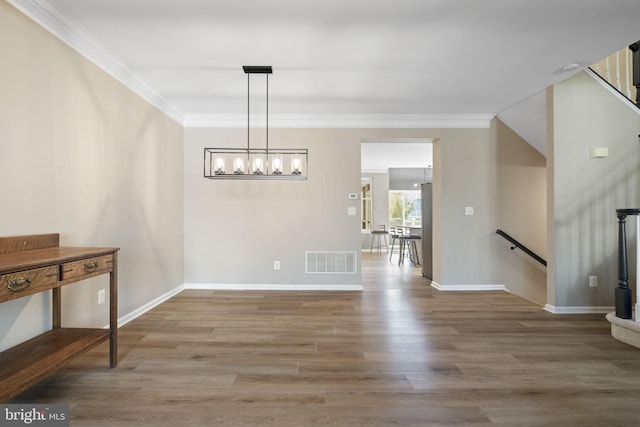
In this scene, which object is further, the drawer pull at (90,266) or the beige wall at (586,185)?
the beige wall at (586,185)

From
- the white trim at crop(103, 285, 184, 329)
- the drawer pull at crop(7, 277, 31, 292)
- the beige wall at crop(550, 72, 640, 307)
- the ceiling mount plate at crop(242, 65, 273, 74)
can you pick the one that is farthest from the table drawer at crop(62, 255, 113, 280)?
the beige wall at crop(550, 72, 640, 307)

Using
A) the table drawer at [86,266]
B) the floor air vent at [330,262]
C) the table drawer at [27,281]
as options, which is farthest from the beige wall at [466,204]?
the table drawer at [27,281]

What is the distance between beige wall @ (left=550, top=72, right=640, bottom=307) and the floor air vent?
98.8 inches

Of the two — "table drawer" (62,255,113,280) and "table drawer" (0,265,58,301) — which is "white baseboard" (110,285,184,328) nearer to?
"table drawer" (62,255,113,280)

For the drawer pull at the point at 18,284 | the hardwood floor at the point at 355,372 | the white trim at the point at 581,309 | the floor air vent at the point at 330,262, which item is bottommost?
the hardwood floor at the point at 355,372

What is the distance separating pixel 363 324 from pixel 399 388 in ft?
3.74

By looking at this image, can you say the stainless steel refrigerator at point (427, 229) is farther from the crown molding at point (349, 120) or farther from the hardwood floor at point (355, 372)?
the hardwood floor at point (355, 372)

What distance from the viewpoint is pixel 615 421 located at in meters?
1.66

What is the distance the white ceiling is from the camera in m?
2.15

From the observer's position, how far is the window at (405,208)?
1016cm

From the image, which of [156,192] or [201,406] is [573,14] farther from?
[156,192]

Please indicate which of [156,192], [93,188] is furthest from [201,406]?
[156,192]

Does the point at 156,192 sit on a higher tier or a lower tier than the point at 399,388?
higher

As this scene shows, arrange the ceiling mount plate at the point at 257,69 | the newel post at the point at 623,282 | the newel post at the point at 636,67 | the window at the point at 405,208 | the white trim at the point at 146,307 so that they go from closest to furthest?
the newel post at the point at 623,282, the ceiling mount plate at the point at 257,69, the white trim at the point at 146,307, the newel post at the point at 636,67, the window at the point at 405,208
